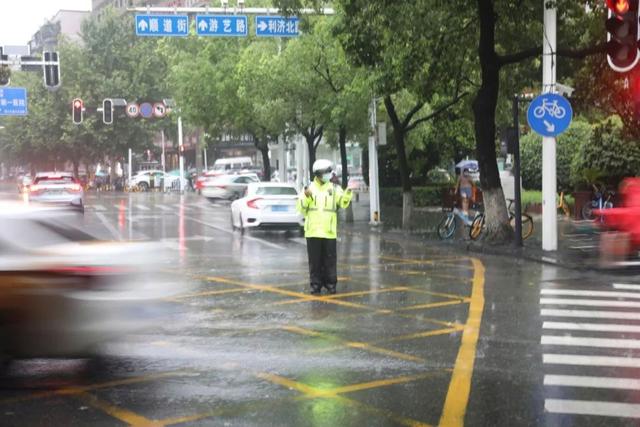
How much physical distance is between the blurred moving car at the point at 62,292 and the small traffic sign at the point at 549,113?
34.2ft

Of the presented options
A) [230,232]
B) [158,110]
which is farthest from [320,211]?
[158,110]

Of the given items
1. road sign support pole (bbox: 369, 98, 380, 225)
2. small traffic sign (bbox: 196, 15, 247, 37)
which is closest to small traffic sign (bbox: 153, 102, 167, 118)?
small traffic sign (bbox: 196, 15, 247, 37)

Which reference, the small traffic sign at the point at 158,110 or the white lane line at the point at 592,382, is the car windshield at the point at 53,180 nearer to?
the small traffic sign at the point at 158,110

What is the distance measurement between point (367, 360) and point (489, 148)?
1104cm

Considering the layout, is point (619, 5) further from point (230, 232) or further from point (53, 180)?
point (53, 180)

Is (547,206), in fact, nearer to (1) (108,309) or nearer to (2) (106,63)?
(1) (108,309)

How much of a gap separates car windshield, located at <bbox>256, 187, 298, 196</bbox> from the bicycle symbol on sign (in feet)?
26.7

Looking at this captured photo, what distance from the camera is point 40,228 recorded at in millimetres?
6625

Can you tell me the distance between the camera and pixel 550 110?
1519 centimetres

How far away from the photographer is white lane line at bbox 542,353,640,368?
685 cm

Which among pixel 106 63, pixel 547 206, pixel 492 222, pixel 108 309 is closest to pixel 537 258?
pixel 547 206

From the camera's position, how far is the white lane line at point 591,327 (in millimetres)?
8352

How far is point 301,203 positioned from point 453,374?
4610mm

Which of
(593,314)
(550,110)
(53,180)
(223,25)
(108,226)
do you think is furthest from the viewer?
(53,180)
